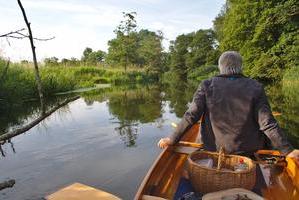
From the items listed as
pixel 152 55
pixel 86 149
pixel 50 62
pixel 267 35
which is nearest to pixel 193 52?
pixel 152 55

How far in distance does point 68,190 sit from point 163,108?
899 centimetres

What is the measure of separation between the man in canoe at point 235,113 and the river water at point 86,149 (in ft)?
6.44

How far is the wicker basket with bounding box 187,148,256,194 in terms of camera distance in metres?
2.50

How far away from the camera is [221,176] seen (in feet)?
8.29

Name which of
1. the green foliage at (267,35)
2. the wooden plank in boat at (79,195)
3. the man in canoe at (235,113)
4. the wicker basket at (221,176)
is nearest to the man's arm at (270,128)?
the man in canoe at (235,113)

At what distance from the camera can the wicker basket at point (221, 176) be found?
8.21 feet

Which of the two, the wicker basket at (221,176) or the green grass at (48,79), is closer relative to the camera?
the wicker basket at (221,176)

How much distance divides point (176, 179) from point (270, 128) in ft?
3.77

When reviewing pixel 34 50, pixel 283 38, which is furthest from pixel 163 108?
pixel 283 38

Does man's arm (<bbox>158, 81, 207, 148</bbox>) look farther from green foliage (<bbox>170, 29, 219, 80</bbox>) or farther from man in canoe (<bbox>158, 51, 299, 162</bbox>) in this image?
green foliage (<bbox>170, 29, 219, 80</bbox>)

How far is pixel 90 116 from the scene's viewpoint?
10.8 metres

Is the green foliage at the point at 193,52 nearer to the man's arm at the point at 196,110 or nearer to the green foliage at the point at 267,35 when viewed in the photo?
the green foliage at the point at 267,35

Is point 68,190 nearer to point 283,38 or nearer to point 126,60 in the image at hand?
point 283,38

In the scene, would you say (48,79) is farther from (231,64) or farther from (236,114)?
(236,114)
